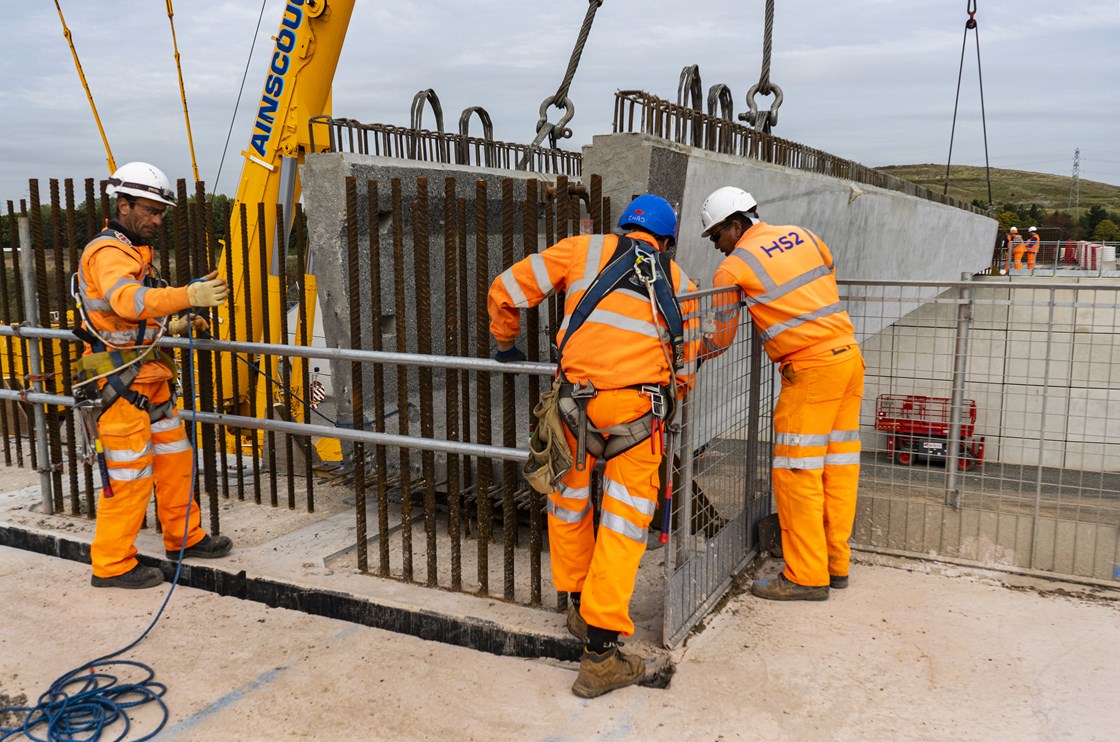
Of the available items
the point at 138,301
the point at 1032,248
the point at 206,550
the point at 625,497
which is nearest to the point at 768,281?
the point at 625,497

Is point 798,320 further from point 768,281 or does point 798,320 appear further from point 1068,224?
point 1068,224

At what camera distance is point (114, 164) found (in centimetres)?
679

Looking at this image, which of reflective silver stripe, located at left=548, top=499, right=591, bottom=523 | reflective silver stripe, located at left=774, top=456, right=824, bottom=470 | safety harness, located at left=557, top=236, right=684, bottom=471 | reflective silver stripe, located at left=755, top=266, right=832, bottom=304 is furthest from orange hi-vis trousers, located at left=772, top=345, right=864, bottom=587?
reflective silver stripe, located at left=548, top=499, right=591, bottom=523

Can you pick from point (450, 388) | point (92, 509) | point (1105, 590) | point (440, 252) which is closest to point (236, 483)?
point (92, 509)

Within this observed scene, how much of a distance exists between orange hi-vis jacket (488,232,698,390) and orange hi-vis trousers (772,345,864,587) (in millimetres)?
935

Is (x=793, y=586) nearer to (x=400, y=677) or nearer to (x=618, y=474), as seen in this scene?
(x=618, y=474)

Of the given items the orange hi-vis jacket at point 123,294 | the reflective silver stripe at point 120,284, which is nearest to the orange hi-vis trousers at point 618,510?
the orange hi-vis jacket at point 123,294

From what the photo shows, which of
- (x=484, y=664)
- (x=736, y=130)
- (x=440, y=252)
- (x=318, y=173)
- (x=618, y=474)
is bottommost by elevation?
(x=484, y=664)

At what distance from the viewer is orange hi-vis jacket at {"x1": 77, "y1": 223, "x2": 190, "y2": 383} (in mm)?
3969

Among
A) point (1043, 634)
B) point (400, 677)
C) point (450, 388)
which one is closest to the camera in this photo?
point (400, 677)

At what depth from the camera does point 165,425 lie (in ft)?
14.6

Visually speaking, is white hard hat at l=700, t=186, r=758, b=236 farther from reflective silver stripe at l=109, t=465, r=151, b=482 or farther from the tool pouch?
reflective silver stripe at l=109, t=465, r=151, b=482

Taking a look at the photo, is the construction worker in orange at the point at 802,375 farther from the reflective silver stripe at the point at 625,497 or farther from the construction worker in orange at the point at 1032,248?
the construction worker in orange at the point at 1032,248

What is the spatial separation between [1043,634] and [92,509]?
5384 millimetres
